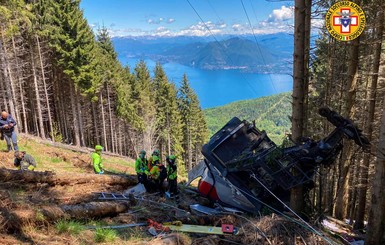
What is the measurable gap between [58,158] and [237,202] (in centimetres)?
1163

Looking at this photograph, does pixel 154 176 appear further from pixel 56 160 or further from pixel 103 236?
pixel 56 160

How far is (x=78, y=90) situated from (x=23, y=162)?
2843 centimetres

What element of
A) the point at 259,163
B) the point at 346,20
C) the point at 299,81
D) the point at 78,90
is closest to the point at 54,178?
the point at 259,163

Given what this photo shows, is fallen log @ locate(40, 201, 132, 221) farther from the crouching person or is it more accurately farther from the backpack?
the backpack

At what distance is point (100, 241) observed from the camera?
5.24 metres

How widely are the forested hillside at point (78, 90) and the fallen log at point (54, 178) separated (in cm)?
1129

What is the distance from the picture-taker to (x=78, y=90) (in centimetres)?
3769

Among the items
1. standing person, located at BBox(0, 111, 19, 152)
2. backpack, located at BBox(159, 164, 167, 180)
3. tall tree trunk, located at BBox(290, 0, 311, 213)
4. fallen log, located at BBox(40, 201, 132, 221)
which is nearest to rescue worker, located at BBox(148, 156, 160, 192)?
backpack, located at BBox(159, 164, 167, 180)

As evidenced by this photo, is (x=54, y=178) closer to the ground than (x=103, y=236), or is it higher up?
closer to the ground

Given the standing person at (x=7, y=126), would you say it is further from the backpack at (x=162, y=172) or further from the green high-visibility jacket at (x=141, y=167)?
the backpack at (x=162, y=172)

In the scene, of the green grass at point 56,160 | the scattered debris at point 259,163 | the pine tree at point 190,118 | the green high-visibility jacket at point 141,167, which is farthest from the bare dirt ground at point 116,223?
the pine tree at point 190,118

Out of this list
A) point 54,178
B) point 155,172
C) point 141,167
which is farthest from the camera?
point 141,167

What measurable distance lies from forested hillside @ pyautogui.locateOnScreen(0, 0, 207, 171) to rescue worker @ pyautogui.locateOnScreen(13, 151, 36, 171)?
9.40 m

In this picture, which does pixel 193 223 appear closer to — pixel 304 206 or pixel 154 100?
pixel 304 206
